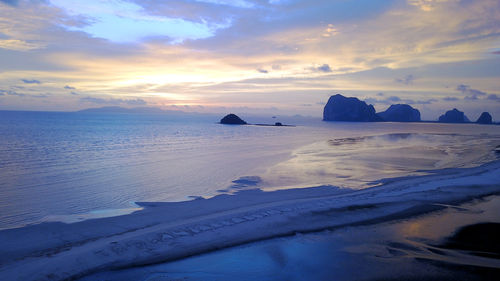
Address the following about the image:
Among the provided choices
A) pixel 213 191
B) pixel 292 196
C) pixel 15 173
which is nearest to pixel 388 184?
pixel 292 196

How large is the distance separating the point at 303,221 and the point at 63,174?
16.3 metres

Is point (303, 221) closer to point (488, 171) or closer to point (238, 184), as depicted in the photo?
point (238, 184)

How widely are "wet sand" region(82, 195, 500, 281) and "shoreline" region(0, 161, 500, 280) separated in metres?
0.54

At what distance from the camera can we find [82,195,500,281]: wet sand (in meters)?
7.18

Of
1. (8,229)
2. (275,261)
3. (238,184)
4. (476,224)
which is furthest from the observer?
(238,184)

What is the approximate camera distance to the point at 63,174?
62.5 feet

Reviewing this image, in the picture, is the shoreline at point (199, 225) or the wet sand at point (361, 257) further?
the shoreline at point (199, 225)

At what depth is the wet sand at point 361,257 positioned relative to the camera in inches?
283

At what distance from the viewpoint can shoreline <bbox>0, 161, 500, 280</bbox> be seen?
7680 millimetres

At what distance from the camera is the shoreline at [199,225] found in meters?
7.68

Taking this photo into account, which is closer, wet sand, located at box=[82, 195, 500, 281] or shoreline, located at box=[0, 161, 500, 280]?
wet sand, located at box=[82, 195, 500, 281]

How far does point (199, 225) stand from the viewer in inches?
400

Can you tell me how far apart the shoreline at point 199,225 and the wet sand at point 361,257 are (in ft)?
1.76

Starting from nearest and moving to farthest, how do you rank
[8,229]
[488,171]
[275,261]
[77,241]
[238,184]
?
1. [275,261]
2. [77,241]
3. [8,229]
4. [238,184]
5. [488,171]
